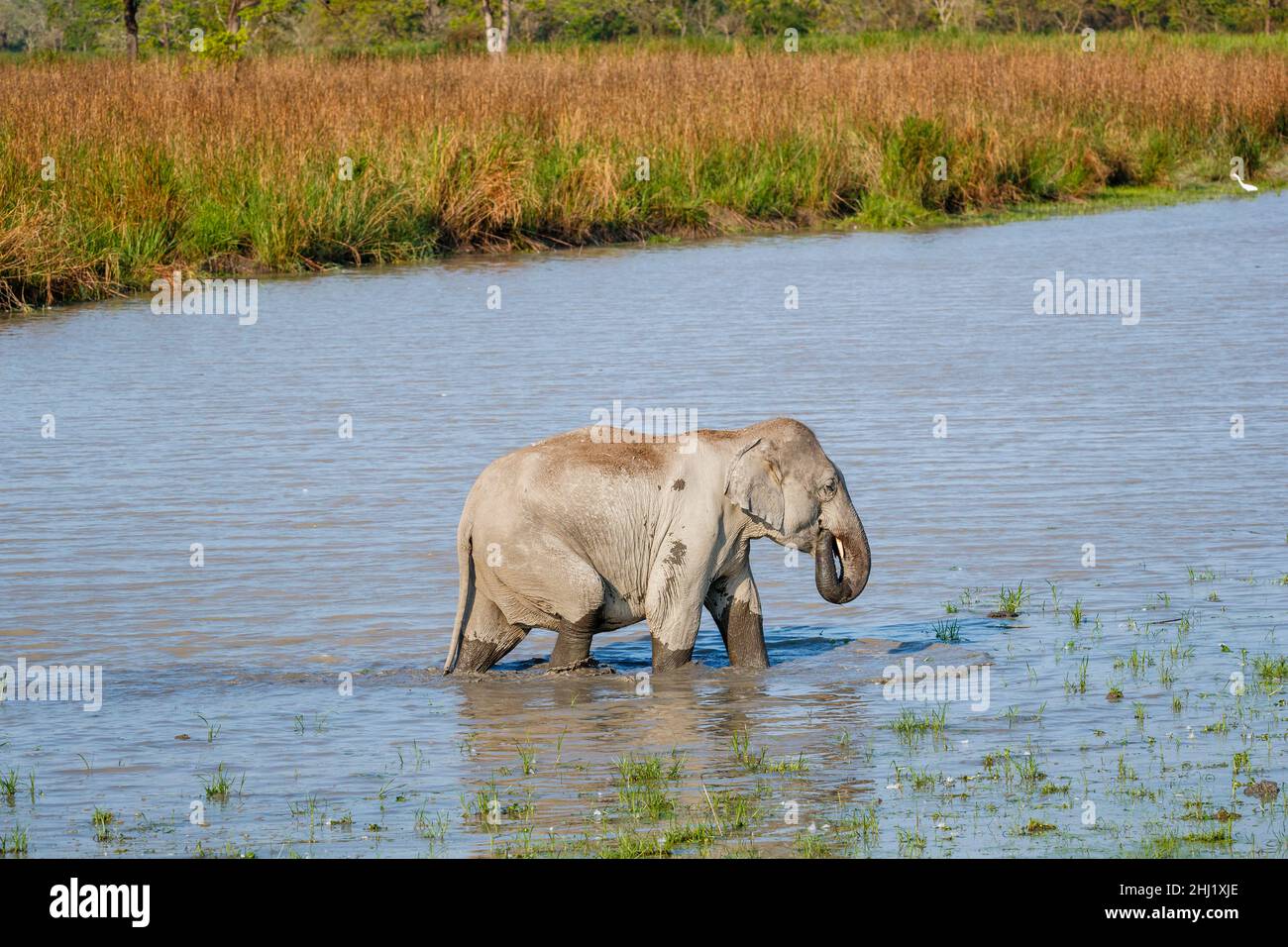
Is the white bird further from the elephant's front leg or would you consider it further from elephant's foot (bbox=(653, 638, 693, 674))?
elephant's foot (bbox=(653, 638, 693, 674))

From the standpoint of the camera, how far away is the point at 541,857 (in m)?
5.31

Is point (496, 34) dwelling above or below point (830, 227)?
above

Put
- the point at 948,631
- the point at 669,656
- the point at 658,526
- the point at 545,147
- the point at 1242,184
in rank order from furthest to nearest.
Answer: the point at 1242,184 < the point at 545,147 < the point at 948,631 < the point at 669,656 < the point at 658,526

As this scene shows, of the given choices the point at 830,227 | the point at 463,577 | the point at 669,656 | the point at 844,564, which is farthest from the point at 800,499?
the point at 830,227

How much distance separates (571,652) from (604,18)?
60.7 meters

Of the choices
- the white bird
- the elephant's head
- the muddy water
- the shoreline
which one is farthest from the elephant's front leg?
the white bird

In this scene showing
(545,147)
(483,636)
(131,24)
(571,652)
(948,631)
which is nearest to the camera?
(571,652)

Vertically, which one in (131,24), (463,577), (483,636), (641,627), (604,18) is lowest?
(641,627)

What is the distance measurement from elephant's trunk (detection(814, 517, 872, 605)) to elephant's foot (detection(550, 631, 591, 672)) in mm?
915

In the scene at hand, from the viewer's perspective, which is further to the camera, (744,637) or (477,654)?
(477,654)

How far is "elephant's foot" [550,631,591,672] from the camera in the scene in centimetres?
773

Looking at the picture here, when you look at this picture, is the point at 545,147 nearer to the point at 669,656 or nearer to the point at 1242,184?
the point at 1242,184

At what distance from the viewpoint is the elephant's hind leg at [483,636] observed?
309 inches

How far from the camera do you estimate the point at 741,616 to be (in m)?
7.70
